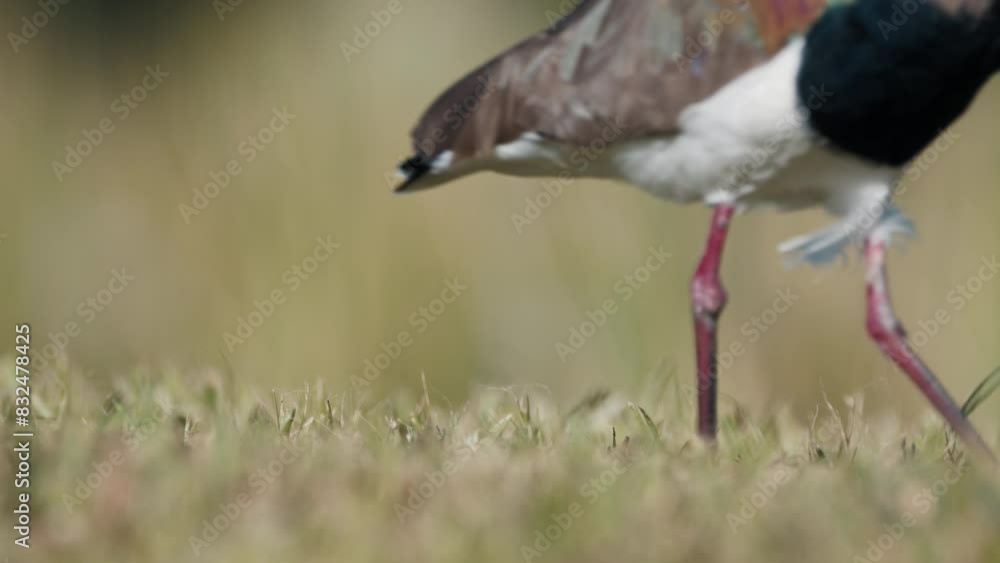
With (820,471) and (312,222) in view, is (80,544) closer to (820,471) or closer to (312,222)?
(820,471)

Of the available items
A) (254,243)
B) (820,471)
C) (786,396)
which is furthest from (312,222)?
(820,471)

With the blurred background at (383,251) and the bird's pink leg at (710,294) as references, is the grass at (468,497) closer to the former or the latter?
the bird's pink leg at (710,294)

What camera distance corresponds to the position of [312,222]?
17.8 ft

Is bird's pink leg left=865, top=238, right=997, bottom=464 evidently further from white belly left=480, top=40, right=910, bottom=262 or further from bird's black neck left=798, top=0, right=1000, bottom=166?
bird's black neck left=798, top=0, right=1000, bottom=166

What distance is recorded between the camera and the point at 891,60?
3.01m

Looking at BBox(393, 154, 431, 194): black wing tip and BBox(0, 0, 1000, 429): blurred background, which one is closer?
BBox(393, 154, 431, 194): black wing tip

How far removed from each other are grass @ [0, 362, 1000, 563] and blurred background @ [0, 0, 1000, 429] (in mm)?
2249

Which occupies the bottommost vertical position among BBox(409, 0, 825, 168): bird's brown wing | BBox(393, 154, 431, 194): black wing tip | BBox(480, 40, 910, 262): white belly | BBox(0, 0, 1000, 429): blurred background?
BBox(0, 0, 1000, 429): blurred background

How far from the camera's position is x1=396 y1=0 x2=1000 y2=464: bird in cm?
302

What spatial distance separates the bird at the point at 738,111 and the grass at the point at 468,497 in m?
0.60

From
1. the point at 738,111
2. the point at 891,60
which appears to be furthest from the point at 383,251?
the point at 891,60

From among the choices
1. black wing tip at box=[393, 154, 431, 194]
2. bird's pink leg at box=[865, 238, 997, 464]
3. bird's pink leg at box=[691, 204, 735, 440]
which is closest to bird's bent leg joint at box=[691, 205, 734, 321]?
bird's pink leg at box=[691, 204, 735, 440]

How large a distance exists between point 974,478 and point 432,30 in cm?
365

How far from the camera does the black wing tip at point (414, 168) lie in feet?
11.8
